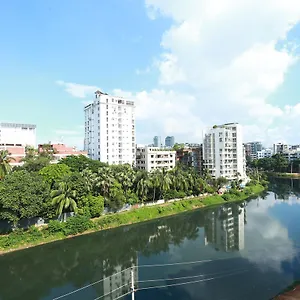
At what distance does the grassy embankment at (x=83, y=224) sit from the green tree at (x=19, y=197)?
6.90ft

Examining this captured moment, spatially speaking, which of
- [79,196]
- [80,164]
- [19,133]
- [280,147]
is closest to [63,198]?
[79,196]

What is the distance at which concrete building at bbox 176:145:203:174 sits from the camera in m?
77.6

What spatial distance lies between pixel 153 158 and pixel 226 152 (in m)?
19.3

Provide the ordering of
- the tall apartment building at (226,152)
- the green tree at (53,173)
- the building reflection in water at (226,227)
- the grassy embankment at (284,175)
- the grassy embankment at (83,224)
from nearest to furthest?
the grassy embankment at (83,224)
the building reflection in water at (226,227)
the green tree at (53,173)
the tall apartment building at (226,152)
the grassy embankment at (284,175)

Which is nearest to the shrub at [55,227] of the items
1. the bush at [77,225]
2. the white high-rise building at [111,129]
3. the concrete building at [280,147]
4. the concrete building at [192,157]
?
the bush at [77,225]

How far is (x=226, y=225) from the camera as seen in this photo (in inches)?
1471

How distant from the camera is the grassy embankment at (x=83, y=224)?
90.2ft

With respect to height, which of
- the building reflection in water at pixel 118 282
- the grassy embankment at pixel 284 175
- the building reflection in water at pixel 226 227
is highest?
the grassy embankment at pixel 284 175

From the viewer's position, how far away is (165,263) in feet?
79.5

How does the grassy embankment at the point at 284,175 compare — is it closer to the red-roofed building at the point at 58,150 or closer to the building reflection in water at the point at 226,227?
the building reflection in water at the point at 226,227

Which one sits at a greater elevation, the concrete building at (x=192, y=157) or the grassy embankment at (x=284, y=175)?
the concrete building at (x=192, y=157)

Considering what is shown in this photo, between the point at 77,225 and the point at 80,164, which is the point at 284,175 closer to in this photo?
the point at 80,164

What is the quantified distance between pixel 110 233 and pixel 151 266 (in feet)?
35.3

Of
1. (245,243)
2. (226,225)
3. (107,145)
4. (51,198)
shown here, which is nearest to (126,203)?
(51,198)
